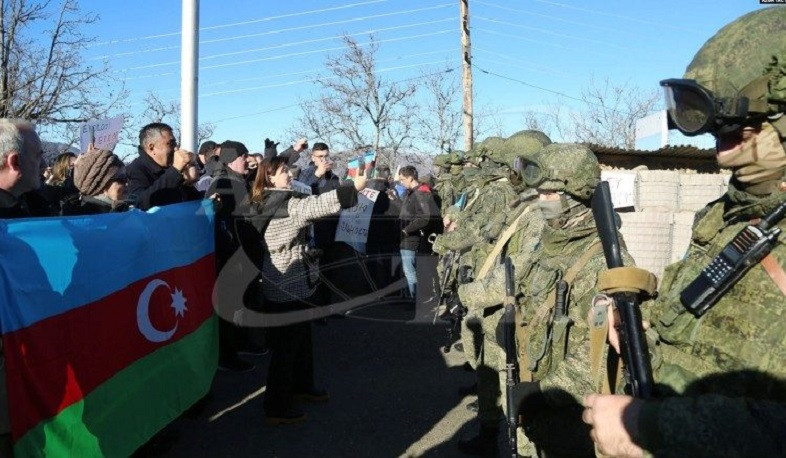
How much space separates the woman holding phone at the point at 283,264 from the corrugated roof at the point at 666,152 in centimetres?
666

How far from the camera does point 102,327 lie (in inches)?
144

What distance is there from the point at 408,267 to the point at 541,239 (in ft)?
25.6

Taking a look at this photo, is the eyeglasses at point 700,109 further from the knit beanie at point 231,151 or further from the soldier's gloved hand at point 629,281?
the knit beanie at point 231,151

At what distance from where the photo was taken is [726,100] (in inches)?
64.6

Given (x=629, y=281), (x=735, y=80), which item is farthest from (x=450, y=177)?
(x=735, y=80)

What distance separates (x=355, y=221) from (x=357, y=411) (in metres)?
4.89

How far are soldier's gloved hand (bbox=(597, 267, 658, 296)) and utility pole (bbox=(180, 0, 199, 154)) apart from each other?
6.49 m

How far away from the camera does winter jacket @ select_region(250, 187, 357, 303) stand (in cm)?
550

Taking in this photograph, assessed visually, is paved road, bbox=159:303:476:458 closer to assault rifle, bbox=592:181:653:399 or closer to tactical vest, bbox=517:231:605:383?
tactical vest, bbox=517:231:605:383

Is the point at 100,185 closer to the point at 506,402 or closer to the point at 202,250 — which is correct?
the point at 202,250

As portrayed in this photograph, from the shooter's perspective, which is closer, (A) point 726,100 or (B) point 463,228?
(A) point 726,100

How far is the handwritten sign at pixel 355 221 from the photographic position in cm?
1028

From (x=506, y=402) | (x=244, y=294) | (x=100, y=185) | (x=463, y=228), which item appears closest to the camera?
(x=506, y=402)

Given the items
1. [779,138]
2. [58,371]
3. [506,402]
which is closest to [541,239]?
[506,402]
